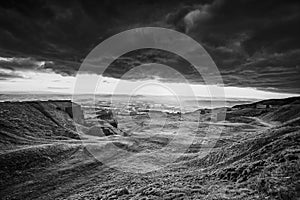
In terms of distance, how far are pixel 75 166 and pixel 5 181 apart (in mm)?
7555

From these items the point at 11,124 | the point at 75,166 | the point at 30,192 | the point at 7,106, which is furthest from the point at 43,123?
the point at 30,192

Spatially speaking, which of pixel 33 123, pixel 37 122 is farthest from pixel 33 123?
pixel 37 122

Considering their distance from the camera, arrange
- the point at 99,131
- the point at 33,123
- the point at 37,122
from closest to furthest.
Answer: the point at 33,123 < the point at 37,122 < the point at 99,131

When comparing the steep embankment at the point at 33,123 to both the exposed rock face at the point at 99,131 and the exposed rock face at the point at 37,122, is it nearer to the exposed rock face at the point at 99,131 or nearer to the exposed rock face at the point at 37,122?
the exposed rock face at the point at 37,122

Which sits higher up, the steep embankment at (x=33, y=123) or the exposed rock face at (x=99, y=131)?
the steep embankment at (x=33, y=123)

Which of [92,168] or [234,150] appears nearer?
[234,150]

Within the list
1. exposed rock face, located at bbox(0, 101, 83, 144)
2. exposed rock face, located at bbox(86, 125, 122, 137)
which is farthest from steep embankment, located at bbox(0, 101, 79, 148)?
exposed rock face, located at bbox(86, 125, 122, 137)

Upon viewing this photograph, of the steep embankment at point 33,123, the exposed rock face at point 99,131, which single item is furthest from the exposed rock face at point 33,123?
the exposed rock face at point 99,131

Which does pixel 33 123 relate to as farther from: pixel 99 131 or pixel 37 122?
pixel 99 131

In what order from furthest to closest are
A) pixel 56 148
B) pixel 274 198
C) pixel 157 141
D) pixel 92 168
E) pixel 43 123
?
pixel 43 123
pixel 157 141
pixel 56 148
pixel 92 168
pixel 274 198

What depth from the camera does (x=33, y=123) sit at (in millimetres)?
45000

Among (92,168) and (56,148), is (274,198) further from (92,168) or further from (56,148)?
(56,148)

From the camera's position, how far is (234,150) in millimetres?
19656

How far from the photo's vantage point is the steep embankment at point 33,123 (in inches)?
1438
